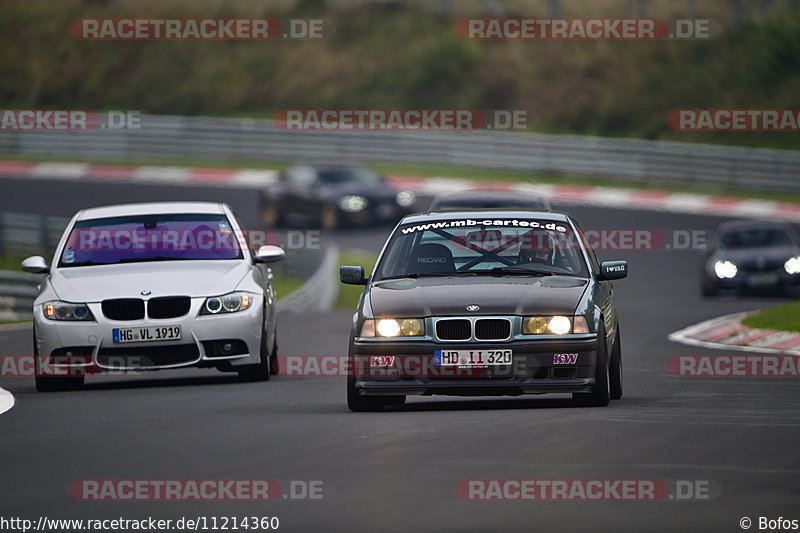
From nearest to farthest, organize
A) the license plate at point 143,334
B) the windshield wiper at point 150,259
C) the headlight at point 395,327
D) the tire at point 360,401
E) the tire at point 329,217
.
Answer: the headlight at point 395,327, the tire at point 360,401, the license plate at point 143,334, the windshield wiper at point 150,259, the tire at point 329,217

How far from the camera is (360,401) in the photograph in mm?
11773

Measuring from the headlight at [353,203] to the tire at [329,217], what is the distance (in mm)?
268

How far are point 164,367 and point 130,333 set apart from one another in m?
0.39

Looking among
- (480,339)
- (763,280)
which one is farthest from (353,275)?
(763,280)

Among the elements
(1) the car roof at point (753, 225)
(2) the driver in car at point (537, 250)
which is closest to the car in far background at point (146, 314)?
(2) the driver in car at point (537, 250)

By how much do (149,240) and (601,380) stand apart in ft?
17.6

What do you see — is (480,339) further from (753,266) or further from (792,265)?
(792,265)

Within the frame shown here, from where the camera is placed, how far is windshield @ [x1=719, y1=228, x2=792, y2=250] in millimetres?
27859

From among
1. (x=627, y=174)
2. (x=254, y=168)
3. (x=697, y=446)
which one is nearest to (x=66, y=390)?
(x=697, y=446)

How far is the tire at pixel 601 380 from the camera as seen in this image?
11.5 m

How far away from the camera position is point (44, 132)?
50.5 m

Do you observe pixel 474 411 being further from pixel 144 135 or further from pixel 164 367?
pixel 144 135

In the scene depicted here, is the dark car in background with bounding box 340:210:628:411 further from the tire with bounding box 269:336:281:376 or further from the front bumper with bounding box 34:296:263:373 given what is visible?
the tire with bounding box 269:336:281:376

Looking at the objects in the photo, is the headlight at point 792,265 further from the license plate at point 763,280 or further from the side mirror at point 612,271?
the side mirror at point 612,271
